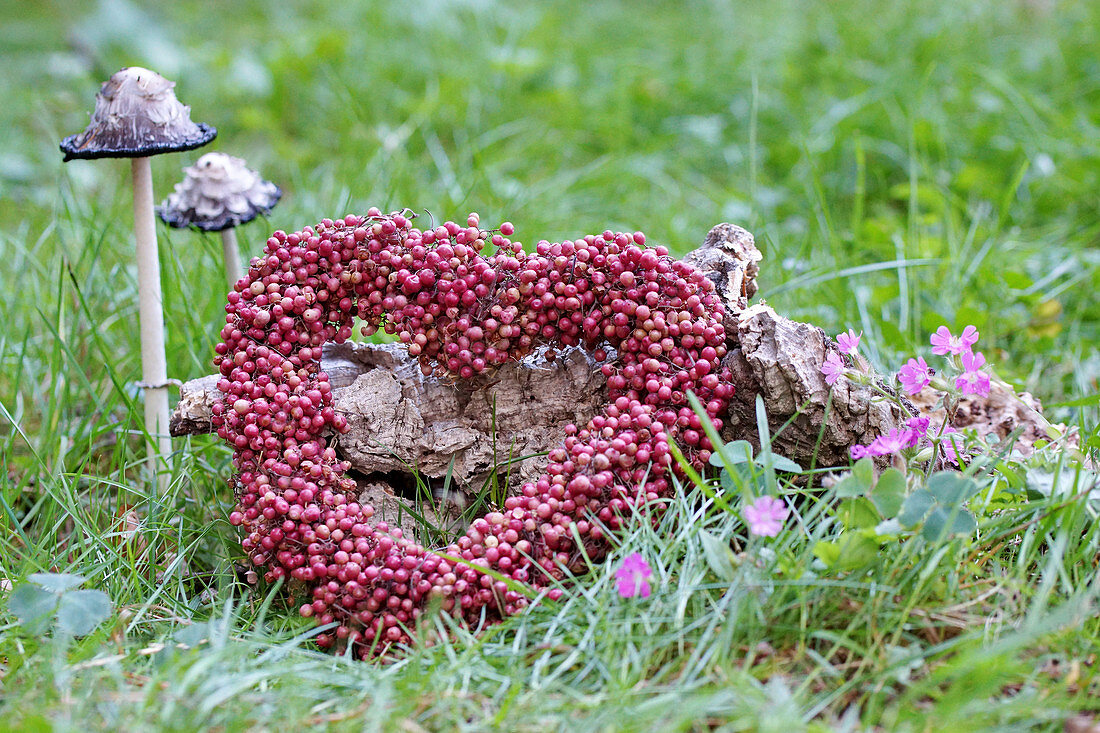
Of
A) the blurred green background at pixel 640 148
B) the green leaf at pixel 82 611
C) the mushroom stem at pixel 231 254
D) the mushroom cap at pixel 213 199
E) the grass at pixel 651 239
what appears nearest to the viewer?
the grass at pixel 651 239

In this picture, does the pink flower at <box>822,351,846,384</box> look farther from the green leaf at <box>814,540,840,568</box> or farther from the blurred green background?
the blurred green background

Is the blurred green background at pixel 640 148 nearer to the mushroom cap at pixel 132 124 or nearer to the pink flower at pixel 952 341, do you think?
the mushroom cap at pixel 132 124

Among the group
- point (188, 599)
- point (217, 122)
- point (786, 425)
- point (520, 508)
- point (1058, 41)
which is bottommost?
point (188, 599)

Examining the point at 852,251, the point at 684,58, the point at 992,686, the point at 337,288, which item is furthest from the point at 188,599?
the point at 684,58

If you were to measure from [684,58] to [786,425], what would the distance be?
4857mm

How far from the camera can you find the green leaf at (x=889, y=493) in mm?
1852

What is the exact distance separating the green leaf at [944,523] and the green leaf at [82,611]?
1.78 metres

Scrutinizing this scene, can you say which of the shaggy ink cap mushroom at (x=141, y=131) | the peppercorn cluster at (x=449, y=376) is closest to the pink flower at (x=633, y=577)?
the peppercorn cluster at (x=449, y=376)

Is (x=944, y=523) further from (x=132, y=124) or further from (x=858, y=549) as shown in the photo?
(x=132, y=124)

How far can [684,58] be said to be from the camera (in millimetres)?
6336

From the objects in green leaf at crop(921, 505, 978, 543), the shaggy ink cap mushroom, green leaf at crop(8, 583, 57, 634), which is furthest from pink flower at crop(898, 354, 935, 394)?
green leaf at crop(8, 583, 57, 634)

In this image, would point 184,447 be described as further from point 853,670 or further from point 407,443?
point 853,670

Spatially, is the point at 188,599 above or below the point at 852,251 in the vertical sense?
below

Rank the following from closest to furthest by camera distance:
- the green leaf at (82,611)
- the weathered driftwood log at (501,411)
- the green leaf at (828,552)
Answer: the green leaf at (828,552) < the green leaf at (82,611) < the weathered driftwood log at (501,411)
